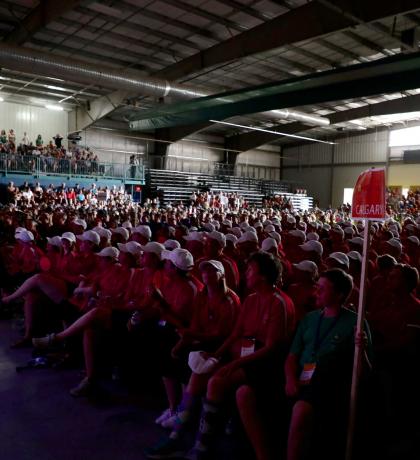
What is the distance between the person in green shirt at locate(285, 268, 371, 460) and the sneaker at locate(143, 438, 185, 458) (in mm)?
901

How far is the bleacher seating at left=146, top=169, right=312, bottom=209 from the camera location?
2522 cm

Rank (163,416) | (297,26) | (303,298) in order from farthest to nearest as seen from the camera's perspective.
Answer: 1. (297,26)
2. (303,298)
3. (163,416)

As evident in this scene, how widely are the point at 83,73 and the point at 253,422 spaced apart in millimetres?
13787

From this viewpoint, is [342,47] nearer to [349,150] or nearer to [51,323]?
[51,323]

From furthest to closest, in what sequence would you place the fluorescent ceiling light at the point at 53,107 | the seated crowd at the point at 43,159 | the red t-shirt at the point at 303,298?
the fluorescent ceiling light at the point at 53,107, the seated crowd at the point at 43,159, the red t-shirt at the point at 303,298

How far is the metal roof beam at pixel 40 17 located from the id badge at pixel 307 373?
34.7 feet

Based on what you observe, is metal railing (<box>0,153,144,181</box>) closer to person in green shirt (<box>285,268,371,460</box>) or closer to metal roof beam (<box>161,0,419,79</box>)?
metal roof beam (<box>161,0,419,79</box>)

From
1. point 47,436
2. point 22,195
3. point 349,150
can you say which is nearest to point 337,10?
point 47,436

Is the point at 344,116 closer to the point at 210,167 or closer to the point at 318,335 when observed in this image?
the point at 210,167

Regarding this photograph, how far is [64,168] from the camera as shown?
19812 millimetres

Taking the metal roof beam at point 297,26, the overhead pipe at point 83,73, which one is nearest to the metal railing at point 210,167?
the overhead pipe at point 83,73

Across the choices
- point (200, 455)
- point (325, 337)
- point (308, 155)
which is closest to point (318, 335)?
point (325, 337)

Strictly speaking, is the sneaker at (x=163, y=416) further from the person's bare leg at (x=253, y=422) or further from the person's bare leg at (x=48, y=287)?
the person's bare leg at (x=48, y=287)

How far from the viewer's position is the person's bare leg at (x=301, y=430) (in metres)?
2.28
